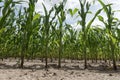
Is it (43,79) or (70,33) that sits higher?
(70,33)

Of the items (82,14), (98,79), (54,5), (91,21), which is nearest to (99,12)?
(91,21)

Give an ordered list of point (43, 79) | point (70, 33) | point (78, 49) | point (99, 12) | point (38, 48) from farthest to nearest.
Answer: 1. point (78, 49)
2. point (38, 48)
3. point (70, 33)
4. point (99, 12)
5. point (43, 79)

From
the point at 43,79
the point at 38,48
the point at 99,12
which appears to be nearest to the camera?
the point at 43,79

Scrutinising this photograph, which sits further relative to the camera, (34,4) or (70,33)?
(70,33)

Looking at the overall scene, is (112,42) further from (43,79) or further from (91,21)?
(43,79)

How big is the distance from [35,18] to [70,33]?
272cm

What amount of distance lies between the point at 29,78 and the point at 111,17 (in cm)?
250

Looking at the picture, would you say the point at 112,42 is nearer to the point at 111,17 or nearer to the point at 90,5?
the point at 111,17

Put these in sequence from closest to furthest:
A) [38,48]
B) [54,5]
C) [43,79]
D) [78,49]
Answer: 1. [43,79]
2. [54,5]
3. [38,48]
4. [78,49]

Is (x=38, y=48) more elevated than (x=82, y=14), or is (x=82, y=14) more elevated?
(x=82, y=14)

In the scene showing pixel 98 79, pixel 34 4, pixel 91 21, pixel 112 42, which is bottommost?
pixel 98 79

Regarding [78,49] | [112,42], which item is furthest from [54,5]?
[78,49]

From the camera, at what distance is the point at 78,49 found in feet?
33.0

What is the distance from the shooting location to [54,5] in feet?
18.5
